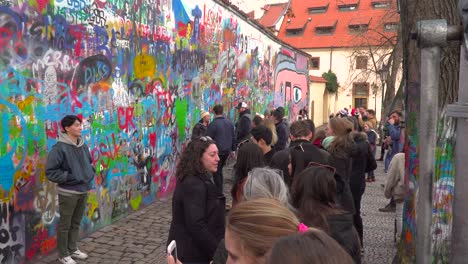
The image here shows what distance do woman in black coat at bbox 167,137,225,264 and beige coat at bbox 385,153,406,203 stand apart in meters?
3.18

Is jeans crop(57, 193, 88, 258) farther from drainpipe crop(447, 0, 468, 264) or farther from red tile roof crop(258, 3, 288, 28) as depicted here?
red tile roof crop(258, 3, 288, 28)

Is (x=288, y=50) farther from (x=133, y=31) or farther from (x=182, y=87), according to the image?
(x=133, y=31)

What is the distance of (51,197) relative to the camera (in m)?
5.35

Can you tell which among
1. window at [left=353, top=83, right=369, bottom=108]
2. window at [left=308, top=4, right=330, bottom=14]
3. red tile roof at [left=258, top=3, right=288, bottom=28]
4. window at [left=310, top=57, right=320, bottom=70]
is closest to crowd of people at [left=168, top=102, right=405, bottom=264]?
red tile roof at [left=258, top=3, right=288, bottom=28]

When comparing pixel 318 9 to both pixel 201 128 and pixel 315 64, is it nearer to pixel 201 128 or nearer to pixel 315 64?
pixel 315 64

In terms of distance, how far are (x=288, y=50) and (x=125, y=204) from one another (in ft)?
49.1

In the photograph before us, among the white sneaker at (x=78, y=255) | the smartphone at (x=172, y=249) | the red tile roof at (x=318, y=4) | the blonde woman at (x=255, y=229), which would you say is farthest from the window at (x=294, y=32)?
the blonde woman at (x=255, y=229)

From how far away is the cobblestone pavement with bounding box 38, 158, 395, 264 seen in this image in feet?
18.0

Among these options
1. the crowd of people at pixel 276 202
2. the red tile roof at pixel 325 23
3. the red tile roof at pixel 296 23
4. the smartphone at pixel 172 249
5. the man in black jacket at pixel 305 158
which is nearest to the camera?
the crowd of people at pixel 276 202

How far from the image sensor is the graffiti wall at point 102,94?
4801mm

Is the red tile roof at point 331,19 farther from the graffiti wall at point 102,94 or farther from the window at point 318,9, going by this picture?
the graffiti wall at point 102,94

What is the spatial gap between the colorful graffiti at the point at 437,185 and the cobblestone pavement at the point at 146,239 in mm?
1842

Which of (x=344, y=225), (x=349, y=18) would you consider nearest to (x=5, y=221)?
(x=344, y=225)

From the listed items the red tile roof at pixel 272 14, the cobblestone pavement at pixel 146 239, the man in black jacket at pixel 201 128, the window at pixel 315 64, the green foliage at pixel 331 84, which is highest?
the red tile roof at pixel 272 14
